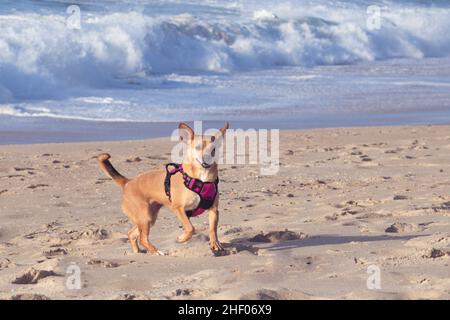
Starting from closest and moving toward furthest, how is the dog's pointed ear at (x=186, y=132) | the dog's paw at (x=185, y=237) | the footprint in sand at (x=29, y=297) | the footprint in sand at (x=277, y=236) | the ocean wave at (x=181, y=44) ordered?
the footprint in sand at (x=29, y=297)
the dog's pointed ear at (x=186, y=132)
the dog's paw at (x=185, y=237)
the footprint in sand at (x=277, y=236)
the ocean wave at (x=181, y=44)

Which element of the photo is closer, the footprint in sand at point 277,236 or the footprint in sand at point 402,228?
the footprint in sand at point 277,236

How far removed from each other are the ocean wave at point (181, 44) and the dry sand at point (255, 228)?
6.21 meters

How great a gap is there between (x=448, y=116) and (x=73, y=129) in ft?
17.4

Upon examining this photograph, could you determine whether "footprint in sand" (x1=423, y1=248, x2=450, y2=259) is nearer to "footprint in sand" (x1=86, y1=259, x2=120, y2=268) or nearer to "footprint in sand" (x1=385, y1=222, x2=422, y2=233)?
"footprint in sand" (x1=385, y1=222, x2=422, y2=233)

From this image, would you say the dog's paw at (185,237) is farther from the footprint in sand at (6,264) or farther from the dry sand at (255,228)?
the footprint in sand at (6,264)

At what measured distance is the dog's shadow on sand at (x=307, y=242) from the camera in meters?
5.87

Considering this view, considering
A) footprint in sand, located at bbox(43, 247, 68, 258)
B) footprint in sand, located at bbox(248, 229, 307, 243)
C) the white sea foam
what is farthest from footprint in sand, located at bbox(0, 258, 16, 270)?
the white sea foam

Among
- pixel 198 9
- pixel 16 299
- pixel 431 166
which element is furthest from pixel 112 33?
pixel 16 299

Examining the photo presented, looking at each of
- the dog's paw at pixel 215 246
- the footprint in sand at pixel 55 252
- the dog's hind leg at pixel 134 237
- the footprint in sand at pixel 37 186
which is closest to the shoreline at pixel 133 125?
the footprint in sand at pixel 37 186

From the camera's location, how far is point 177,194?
19.1 feet

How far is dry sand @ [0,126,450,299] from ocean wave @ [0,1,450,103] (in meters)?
6.21

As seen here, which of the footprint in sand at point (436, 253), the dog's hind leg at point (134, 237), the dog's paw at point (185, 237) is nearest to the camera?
the footprint in sand at point (436, 253)

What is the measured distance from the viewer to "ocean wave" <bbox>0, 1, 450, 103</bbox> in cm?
1705
